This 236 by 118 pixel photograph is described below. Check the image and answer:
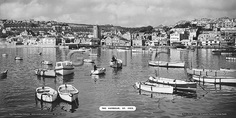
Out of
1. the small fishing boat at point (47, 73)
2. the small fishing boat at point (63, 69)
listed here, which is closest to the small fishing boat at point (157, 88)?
the small fishing boat at point (47, 73)

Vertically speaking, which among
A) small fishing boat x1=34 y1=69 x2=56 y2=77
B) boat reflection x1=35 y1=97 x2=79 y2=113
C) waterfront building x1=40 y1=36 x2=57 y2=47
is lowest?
boat reflection x1=35 y1=97 x2=79 y2=113

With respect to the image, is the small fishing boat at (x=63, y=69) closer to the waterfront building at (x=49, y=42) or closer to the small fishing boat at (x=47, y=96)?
the small fishing boat at (x=47, y=96)

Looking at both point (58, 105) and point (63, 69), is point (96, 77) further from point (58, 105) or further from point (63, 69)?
point (58, 105)

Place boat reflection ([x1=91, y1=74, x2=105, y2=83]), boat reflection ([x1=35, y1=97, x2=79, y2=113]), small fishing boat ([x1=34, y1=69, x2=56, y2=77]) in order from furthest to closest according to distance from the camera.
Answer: small fishing boat ([x1=34, y1=69, x2=56, y2=77]) → boat reflection ([x1=91, y1=74, x2=105, y2=83]) → boat reflection ([x1=35, y1=97, x2=79, y2=113])

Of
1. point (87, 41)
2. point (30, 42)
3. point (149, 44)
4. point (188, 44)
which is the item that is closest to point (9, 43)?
point (30, 42)

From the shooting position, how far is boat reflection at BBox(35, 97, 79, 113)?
650 inches

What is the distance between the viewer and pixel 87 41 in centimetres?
15088

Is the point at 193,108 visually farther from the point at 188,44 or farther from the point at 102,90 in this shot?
the point at 188,44

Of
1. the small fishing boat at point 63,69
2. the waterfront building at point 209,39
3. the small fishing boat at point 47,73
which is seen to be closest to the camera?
the small fishing boat at point 47,73

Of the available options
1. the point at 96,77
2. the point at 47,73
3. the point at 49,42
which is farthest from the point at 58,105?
the point at 49,42

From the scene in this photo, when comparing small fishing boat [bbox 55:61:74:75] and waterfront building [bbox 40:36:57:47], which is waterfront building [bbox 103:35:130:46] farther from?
small fishing boat [bbox 55:61:74:75]

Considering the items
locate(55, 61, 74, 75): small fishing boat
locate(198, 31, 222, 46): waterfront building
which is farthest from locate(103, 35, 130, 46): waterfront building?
locate(55, 61, 74, 75): small fishing boat

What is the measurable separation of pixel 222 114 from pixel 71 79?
1694cm

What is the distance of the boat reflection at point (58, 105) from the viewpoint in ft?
54.2
